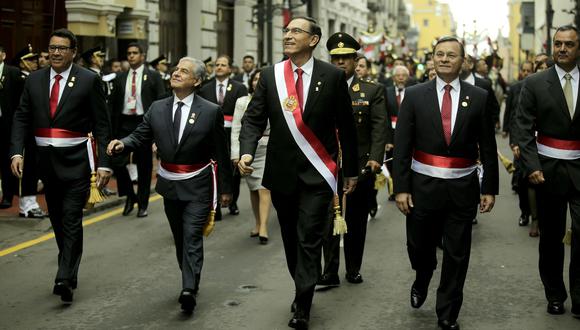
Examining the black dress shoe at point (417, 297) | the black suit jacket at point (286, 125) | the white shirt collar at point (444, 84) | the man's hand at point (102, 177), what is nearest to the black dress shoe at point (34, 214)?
the man's hand at point (102, 177)

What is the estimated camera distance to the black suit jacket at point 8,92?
12.1m

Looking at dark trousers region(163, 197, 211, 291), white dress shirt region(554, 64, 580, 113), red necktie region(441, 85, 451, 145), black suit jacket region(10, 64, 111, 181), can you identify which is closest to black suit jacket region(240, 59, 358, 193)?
red necktie region(441, 85, 451, 145)

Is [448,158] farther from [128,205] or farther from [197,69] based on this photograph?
[128,205]

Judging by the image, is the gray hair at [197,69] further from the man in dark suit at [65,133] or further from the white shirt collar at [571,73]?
the white shirt collar at [571,73]

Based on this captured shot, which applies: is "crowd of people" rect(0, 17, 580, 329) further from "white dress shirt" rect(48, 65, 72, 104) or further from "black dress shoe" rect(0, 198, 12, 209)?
"black dress shoe" rect(0, 198, 12, 209)

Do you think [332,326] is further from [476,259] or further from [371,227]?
[371,227]

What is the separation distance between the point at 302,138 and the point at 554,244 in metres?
2.02

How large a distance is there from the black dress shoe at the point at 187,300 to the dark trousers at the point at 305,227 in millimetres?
783

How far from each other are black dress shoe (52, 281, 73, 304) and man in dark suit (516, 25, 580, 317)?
11.3 feet

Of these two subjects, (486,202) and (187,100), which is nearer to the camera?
(486,202)

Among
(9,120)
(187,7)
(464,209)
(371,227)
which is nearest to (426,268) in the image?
(464,209)

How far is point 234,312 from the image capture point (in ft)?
23.1

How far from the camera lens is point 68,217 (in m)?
7.45

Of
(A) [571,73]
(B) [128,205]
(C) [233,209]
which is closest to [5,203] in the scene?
(B) [128,205]
